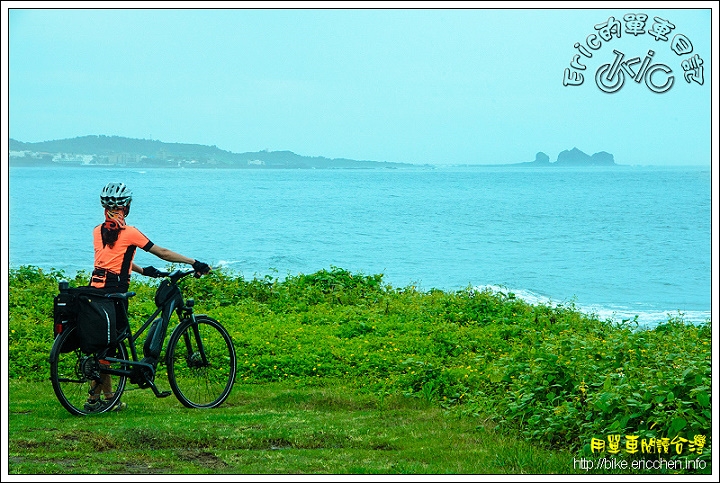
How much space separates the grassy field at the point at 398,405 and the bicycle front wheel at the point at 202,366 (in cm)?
21

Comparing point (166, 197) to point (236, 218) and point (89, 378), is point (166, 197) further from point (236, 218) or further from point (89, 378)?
point (89, 378)

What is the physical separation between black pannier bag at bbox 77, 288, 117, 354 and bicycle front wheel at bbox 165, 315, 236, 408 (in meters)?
0.73

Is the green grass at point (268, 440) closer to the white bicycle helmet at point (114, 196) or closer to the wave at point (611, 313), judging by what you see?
the white bicycle helmet at point (114, 196)

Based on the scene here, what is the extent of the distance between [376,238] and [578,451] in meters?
54.8

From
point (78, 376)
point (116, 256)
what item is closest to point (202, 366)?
point (78, 376)

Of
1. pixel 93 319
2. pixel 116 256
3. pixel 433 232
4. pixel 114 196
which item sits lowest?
pixel 433 232

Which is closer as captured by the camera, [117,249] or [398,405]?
[117,249]

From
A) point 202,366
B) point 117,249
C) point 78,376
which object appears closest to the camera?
point 117,249

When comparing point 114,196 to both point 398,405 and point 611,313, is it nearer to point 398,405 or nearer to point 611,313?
point 398,405

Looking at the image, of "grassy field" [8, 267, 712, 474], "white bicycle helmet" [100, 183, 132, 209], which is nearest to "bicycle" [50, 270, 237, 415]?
"grassy field" [8, 267, 712, 474]

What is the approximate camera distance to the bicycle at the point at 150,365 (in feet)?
25.4

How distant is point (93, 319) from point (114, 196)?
122 cm

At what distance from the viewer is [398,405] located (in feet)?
28.3

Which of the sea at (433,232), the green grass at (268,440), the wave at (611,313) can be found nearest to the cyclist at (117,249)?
the green grass at (268,440)
